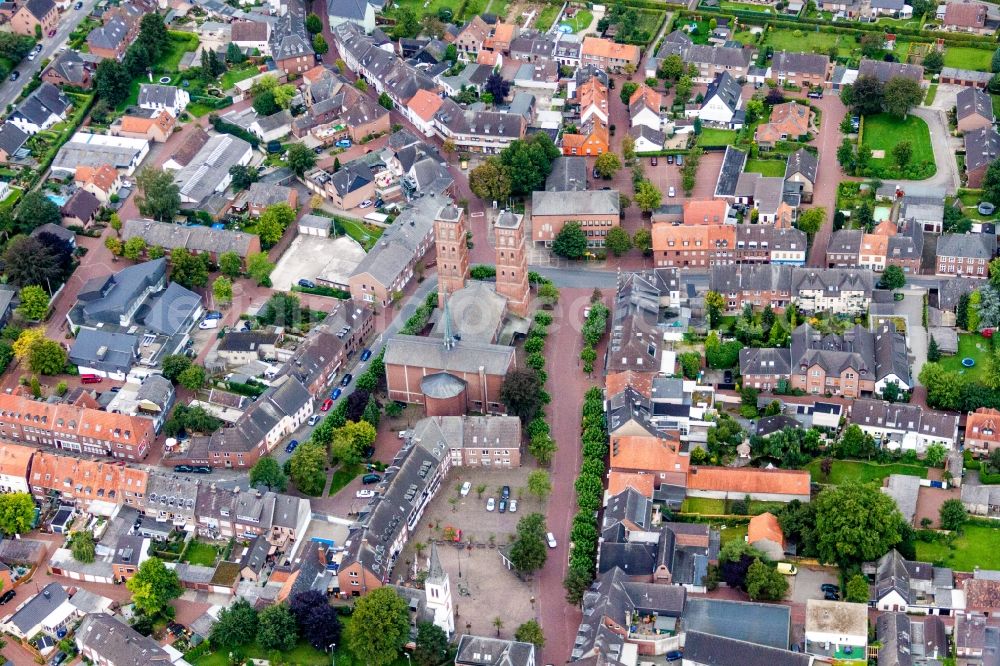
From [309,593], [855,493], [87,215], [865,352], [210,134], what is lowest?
[309,593]

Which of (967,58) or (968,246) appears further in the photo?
(967,58)

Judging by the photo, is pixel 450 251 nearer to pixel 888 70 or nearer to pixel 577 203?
pixel 577 203

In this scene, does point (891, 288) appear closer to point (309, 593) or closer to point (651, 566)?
point (651, 566)

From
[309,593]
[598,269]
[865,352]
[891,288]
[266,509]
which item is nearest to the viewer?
[309,593]

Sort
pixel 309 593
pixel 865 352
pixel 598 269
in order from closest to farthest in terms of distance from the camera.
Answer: pixel 309 593
pixel 865 352
pixel 598 269

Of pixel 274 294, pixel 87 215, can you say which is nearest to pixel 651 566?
pixel 274 294

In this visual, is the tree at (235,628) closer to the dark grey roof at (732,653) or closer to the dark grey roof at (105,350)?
the dark grey roof at (732,653)

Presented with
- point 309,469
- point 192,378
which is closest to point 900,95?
point 309,469
